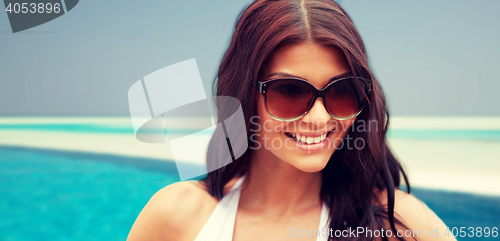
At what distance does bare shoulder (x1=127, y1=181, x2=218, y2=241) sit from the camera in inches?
57.2

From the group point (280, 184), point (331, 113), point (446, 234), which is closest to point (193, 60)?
point (280, 184)

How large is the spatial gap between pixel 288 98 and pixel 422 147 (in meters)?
9.29

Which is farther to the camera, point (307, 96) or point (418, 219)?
point (418, 219)

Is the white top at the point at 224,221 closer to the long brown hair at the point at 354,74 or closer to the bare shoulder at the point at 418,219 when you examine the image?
the long brown hair at the point at 354,74

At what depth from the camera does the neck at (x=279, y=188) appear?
4.96 feet

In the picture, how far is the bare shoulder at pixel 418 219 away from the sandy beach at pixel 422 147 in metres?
4.28

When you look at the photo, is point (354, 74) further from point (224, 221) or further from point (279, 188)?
point (224, 221)

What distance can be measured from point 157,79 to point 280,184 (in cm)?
127

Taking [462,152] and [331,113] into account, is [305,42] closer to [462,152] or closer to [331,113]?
[331,113]

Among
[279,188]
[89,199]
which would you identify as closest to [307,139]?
[279,188]

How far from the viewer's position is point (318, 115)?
1.20 meters

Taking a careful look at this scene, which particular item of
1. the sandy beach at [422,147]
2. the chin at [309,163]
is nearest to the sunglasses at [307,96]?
the chin at [309,163]

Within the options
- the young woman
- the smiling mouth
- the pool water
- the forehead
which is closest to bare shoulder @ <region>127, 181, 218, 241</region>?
the young woman

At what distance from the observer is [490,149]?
28.0ft
